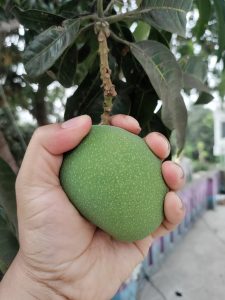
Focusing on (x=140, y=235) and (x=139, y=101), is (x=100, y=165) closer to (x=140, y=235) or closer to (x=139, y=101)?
(x=140, y=235)

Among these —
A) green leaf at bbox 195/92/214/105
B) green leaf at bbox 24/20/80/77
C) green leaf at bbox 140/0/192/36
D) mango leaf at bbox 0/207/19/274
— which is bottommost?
mango leaf at bbox 0/207/19/274

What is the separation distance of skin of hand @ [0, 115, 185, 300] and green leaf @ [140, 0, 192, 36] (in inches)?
9.4

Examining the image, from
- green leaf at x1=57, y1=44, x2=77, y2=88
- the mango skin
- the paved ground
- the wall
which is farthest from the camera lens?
the paved ground

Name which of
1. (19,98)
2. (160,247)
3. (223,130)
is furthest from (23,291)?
(223,130)

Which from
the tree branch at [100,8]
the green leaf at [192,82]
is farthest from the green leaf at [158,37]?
the tree branch at [100,8]

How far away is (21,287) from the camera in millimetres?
974

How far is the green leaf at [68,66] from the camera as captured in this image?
1.08 m

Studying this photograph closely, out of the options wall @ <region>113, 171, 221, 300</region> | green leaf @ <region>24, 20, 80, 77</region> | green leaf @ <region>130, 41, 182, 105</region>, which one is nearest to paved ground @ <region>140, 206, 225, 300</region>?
wall @ <region>113, 171, 221, 300</region>

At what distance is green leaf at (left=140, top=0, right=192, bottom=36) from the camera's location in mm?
879

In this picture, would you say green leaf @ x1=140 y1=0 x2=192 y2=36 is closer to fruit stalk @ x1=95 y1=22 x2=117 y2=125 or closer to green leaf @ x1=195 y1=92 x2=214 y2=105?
fruit stalk @ x1=95 y1=22 x2=117 y2=125

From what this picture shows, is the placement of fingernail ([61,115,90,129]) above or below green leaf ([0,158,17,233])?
above

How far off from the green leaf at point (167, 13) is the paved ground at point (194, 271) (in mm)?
3887

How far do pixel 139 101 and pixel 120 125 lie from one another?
0.48 ft

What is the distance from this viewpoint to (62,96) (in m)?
3.93
